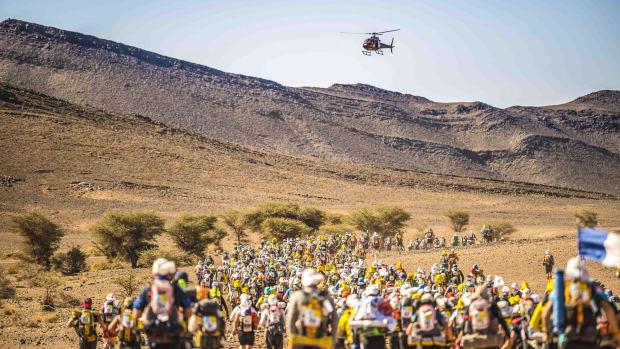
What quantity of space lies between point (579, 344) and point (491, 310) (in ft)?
4.69

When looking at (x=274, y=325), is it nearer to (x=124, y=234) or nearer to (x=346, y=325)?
(x=346, y=325)

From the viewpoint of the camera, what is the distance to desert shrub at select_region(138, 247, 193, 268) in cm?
3950

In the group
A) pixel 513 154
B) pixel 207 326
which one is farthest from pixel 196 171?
pixel 513 154

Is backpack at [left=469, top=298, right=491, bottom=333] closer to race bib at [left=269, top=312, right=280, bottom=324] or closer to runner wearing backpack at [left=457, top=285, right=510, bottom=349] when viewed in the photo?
runner wearing backpack at [left=457, top=285, right=510, bottom=349]

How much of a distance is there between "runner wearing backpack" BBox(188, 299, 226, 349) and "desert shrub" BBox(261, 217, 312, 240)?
40.2m

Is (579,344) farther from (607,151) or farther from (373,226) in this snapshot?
(607,151)

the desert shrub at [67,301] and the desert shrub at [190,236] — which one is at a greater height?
the desert shrub at [190,236]

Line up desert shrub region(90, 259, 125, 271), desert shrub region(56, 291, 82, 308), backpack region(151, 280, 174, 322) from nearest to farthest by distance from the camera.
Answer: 1. backpack region(151, 280, 174, 322)
2. desert shrub region(56, 291, 82, 308)
3. desert shrub region(90, 259, 125, 271)

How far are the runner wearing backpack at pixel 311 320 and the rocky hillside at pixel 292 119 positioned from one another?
127876mm

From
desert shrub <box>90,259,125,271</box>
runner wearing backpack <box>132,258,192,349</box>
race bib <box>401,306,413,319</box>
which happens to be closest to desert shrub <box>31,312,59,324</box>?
runner wearing backpack <box>132,258,192,349</box>

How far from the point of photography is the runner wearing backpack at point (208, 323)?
9133 mm

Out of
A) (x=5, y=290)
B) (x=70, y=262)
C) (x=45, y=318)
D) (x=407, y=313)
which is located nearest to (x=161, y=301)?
(x=407, y=313)

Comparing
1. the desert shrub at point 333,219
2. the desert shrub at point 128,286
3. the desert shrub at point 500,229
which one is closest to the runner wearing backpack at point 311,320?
the desert shrub at point 128,286

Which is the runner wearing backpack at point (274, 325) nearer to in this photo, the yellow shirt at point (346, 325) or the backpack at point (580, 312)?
the yellow shirt at point (346, 325)
